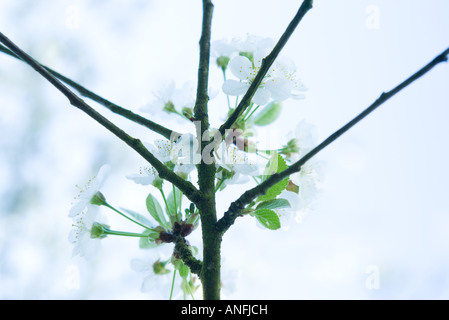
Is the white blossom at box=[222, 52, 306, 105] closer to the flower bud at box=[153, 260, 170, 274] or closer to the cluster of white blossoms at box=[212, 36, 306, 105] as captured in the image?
the cluster of white blossoms at box=[212, 36, 306, 105]

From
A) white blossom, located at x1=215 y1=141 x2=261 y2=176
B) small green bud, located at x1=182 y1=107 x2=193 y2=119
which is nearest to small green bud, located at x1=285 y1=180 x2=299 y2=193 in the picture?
white blossom, located at x1=215 y1=141 x2=261 y2=176

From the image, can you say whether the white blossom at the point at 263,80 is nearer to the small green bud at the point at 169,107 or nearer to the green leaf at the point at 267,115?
the green leaf at the point at 267,115

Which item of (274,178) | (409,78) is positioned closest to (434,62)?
(409,78)

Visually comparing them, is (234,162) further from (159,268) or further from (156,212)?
(159,268)

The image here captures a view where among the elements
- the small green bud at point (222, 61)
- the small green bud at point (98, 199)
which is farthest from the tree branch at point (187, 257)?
the small green bud at point (222, 61)

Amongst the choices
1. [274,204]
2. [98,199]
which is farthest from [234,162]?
[98,199]
